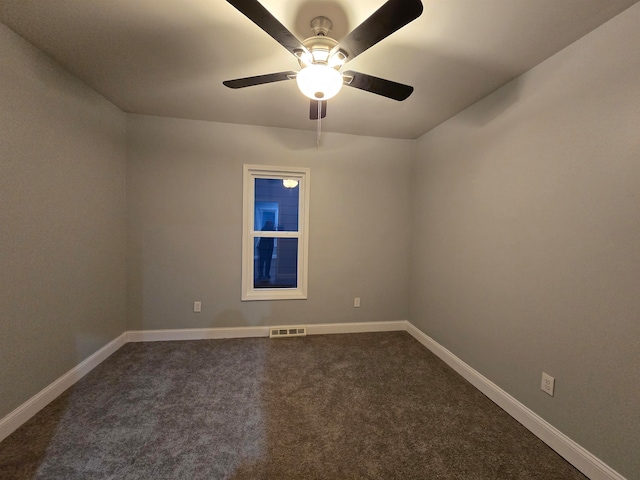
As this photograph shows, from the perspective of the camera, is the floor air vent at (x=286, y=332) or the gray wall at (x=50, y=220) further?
the floor air vent at (x=286, y=332)

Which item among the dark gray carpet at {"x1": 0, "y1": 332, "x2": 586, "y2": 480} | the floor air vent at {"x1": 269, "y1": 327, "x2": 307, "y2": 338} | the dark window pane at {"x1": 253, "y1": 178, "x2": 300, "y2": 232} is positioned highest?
the dark window pane at {"x1": 253, "y1": 178, "x2": 300, "y2": 232}

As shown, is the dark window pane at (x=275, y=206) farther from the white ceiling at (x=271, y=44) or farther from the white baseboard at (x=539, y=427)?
the white baseboard at (x=539, y=427)

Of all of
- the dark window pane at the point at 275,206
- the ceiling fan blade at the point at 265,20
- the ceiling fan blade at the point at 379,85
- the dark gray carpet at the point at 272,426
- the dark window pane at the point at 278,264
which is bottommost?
the dark gray carpet at the point at 272,426

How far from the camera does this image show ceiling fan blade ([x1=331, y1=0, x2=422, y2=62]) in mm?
974

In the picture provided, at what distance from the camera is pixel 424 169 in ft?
10.1

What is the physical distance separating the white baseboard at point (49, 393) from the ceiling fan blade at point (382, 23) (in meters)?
2.83

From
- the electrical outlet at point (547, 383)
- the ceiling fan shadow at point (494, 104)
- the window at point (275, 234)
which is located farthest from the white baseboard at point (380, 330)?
the ceiling fan shadow at point (494, 104)

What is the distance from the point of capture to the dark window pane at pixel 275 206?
3.13m

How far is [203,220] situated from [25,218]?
138 cm

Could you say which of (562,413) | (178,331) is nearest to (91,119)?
(178,331)

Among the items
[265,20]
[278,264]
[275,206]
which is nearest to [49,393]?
[278,264]

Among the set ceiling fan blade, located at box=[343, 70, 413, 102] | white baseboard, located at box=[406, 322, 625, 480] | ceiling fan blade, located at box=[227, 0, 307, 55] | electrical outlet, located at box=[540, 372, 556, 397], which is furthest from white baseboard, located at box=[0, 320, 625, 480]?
ceiling fan blade, located at box=[227, 0, 307, 55]

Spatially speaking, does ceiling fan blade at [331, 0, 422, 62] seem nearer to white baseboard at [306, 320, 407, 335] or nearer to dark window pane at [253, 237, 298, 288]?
dark window pane at [253, 237, 298, 288]

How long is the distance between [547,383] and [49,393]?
11.0 feet
